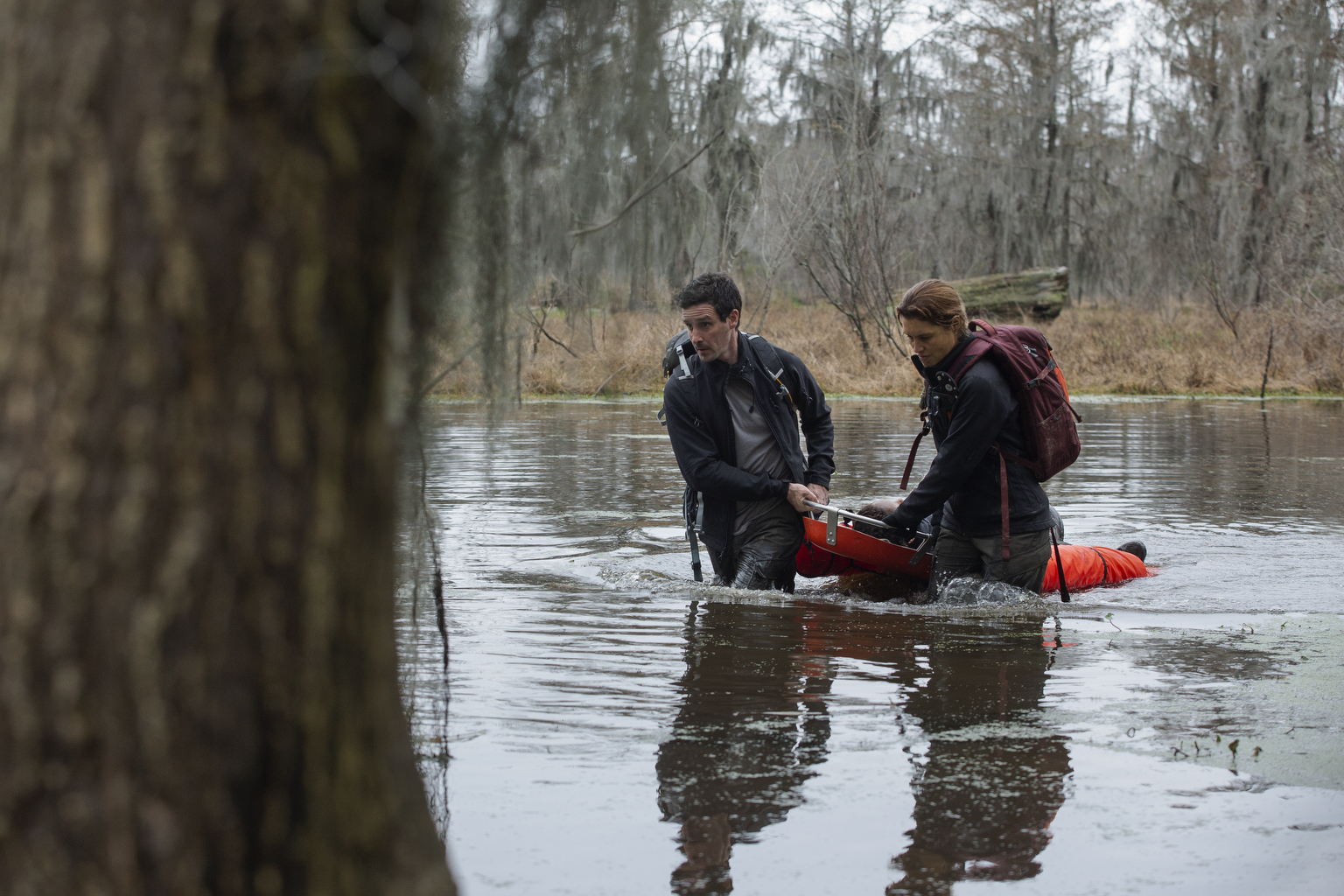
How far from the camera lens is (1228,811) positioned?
3.62 metres

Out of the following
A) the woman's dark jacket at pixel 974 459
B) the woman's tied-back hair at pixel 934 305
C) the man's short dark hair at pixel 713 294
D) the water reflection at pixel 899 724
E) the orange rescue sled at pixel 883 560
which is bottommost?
the water reflection at pixel 899 724

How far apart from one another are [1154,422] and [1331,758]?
50.8 ft

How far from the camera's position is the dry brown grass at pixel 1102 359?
22.8 metres

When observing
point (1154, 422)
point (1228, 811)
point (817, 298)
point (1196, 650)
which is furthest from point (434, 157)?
point (817, 298)

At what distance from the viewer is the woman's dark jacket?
6.18m

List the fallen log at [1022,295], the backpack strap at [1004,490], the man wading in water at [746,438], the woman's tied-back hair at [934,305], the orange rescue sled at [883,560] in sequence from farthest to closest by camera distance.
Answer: the fallen log at [1022,295] < the orange rescue sled at [883,560] < the man wading in water at [746,438] < the backpack strap at [1004,490] < the woman's tied-back hair at [934,305]

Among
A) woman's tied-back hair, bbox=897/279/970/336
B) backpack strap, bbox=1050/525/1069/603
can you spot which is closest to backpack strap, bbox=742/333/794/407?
woman's tied-back hair, bbox=897/279/970/336

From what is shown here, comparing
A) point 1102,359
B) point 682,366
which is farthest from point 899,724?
point 1102,359

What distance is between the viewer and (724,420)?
7.05 metres

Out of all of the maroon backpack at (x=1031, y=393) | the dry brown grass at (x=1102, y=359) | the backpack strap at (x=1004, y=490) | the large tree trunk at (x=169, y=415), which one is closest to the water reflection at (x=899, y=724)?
the backpack strap at (x=1004, y=490)

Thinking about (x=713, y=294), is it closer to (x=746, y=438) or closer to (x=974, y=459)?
(x=746, y=438)

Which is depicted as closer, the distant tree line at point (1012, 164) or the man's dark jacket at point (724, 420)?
the man's dark jacket at point (724, 420)

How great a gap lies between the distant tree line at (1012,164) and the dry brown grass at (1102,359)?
72 centimetres

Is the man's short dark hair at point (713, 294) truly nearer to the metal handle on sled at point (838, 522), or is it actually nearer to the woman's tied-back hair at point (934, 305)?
the woman's tied-back hair at point (934, 305)
